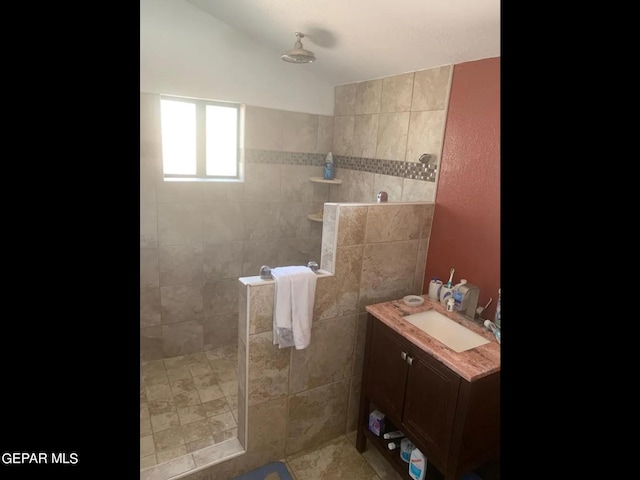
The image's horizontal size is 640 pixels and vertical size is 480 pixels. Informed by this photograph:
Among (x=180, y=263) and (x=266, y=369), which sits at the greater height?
(x=180, y=263)

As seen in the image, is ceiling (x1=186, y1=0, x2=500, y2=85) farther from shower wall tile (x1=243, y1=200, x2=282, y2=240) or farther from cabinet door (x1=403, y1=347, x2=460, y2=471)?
cabinet door (x1=403, y1=347, x2=460, y2=471)

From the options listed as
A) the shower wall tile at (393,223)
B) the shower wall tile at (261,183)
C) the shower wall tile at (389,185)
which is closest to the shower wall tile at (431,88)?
Answer: the shower wall tile at (389,185)

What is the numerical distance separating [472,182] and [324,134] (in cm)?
149

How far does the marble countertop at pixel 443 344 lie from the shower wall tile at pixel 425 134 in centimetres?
87

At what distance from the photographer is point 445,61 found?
6.66 feet

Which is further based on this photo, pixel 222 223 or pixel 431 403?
pixel 222 223

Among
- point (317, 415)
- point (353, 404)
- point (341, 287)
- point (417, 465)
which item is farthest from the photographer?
point (353, 404)

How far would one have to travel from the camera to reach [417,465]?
1800 mm

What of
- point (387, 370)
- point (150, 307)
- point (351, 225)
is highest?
point (351, 225)

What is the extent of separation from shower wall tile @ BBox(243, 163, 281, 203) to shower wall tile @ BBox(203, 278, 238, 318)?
701 millimetres

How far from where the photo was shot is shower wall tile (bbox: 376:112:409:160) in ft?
7.82

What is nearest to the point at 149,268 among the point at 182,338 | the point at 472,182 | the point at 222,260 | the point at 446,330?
the point at 222,260

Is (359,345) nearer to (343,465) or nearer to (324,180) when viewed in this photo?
(343,465)
